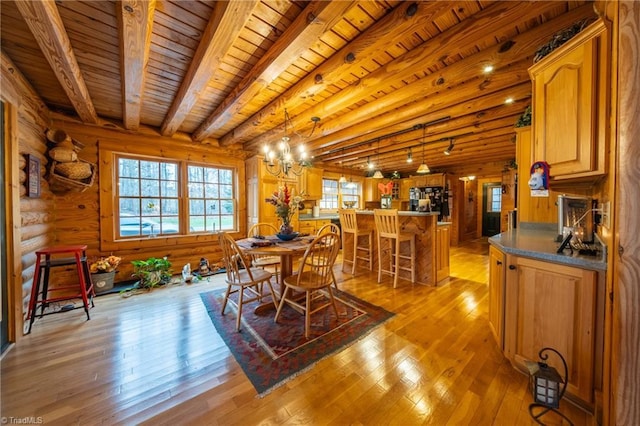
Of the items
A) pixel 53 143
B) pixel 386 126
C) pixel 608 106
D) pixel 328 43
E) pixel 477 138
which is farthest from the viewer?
pixel 477 138

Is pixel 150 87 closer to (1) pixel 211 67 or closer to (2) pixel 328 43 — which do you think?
(1) pixel 211 67

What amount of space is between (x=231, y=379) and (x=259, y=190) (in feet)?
10.8

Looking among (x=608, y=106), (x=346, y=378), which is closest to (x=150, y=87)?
(x=346, y=378)

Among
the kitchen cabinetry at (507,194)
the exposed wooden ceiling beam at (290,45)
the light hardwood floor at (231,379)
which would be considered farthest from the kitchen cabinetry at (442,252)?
the kitchen cabinetry at (507,194)

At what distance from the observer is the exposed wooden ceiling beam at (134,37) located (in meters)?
1.28

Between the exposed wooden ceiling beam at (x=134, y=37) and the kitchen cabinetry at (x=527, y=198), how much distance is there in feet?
11.0

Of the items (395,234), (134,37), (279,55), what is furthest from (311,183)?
(134,37)

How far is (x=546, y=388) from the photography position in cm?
126

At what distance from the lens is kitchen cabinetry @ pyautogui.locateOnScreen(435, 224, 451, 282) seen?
11.1 feet

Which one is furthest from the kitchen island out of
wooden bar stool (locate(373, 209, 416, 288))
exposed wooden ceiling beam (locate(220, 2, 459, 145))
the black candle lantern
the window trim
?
the window trim

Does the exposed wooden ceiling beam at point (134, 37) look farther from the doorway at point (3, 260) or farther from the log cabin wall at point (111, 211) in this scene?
the log cabin wall at point (111, 211)

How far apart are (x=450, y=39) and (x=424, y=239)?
8.31ft

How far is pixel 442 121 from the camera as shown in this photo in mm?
3418

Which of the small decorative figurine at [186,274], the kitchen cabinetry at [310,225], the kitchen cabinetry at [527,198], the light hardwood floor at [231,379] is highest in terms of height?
the kitchen cabinetry at [527,198]
